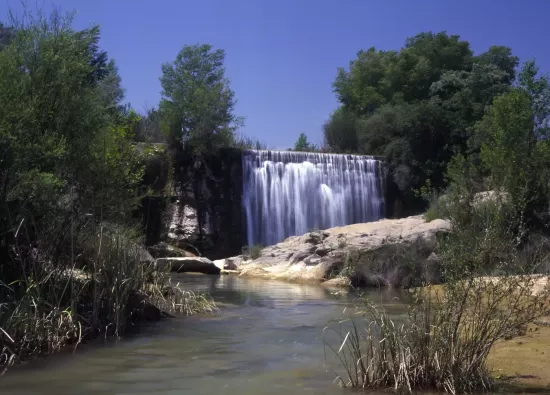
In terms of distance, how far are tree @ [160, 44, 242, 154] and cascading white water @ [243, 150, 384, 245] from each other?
250 centimetres

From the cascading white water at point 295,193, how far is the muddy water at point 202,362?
21444 millimetres

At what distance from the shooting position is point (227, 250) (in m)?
35.7

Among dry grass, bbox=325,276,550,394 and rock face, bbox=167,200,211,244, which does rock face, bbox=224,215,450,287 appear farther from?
dry grass, bbox=325,276,550,394

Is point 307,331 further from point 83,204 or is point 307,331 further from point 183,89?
point 183,89

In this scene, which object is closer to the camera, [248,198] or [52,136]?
[52,136]

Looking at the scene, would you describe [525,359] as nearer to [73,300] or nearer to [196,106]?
[73,300]

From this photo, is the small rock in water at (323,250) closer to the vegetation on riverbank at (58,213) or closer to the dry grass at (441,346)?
the vegetation on riverbank at (58,213)

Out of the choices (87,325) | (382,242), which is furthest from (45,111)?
(382,242)

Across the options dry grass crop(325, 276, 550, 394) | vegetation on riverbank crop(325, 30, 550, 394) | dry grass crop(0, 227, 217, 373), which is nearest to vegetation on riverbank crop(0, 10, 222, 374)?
dry grass crop(0, 227, 217, 373)

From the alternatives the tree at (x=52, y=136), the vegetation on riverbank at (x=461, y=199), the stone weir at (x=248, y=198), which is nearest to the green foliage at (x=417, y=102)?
the vegetation on riverbank at (x=461, y=199)

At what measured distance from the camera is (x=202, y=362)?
9219 mm

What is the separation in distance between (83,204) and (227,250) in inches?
938

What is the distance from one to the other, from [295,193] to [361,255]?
13.3 metres

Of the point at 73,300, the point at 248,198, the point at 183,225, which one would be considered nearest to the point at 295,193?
the point at 248,198
